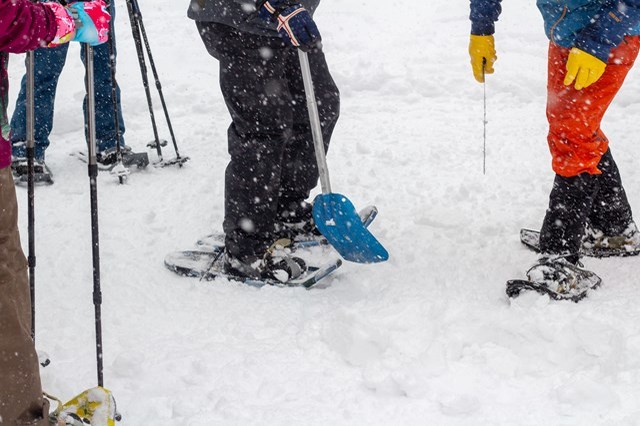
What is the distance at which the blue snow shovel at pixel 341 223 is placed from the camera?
4016 mm

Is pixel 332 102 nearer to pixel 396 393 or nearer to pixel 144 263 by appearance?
pixel 144 263

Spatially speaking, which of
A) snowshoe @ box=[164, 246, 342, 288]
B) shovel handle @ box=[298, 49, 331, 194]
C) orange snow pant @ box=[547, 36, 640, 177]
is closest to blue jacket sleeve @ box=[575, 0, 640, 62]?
orange snow pant @ box=[547, 36, 640, 177]

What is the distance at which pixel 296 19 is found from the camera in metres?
3.66

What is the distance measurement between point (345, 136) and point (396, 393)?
146 inches

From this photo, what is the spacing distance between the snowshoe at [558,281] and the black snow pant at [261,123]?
1.41m

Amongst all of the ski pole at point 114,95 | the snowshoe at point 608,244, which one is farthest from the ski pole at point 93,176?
the ski pole at point 114,95

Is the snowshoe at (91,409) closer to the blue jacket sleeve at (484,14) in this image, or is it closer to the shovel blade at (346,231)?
the shovel blade at (346,231)

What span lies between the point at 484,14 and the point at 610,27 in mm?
988

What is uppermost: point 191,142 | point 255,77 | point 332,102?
point 255,77

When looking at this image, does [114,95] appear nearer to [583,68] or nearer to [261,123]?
[261,123]

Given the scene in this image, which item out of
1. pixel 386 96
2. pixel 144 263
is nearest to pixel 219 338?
pixel 144 263

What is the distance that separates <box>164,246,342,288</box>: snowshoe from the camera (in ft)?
13.7

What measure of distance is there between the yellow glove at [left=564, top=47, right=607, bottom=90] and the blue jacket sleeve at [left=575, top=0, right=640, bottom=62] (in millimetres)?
26

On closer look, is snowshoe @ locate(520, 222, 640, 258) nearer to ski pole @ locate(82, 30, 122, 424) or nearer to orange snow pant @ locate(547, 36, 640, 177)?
orange snow pant @ locate(547, 36, 640, 177)
